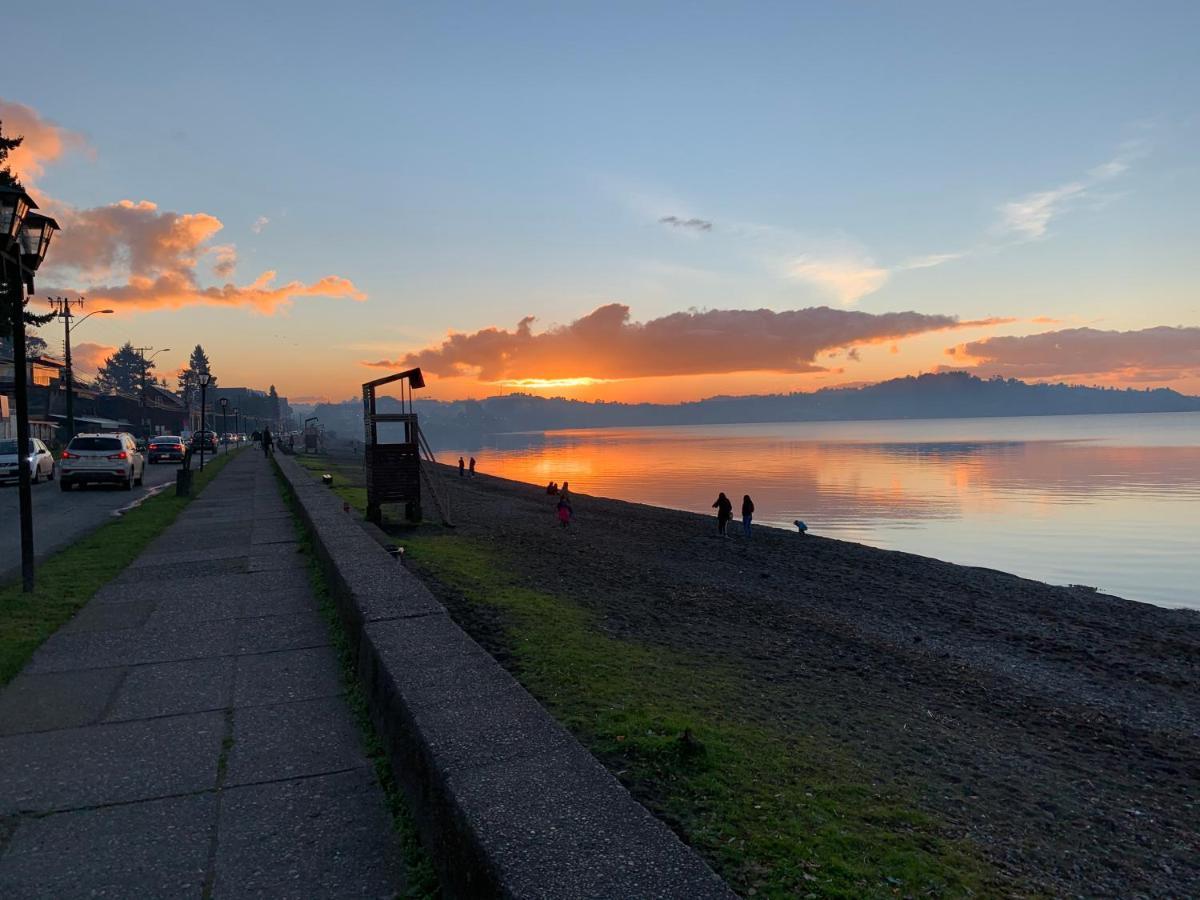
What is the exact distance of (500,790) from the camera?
340 cm

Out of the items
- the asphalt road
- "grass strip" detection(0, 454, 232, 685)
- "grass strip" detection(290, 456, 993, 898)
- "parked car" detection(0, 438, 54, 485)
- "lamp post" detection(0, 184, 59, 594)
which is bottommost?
"grass strip" detection(290, 456, 993, 898)

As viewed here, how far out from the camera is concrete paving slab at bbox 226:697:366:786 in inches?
181

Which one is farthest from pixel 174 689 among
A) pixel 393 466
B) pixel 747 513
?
pixel 747 513

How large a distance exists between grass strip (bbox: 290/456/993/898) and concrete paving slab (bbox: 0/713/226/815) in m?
2.36

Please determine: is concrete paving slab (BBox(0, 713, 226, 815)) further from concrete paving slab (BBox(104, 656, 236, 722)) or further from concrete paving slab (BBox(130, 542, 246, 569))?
concrete paving slab (BBox(130, 542, 246, 569))

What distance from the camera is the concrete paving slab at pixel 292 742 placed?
4586mm

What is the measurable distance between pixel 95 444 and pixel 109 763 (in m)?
25.9

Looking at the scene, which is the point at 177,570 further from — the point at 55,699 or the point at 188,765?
the point at 188,765

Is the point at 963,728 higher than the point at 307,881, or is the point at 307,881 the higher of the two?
the point at 307,881

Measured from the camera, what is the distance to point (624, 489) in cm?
6725

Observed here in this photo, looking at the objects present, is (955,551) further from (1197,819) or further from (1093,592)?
(1197,819)

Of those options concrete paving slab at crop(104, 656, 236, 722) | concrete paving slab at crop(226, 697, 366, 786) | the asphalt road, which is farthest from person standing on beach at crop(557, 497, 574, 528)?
concrete paving slab at crop(226, 697, 366, 786)

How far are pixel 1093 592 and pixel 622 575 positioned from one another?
15.8m

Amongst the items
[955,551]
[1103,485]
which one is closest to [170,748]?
[955,551]
